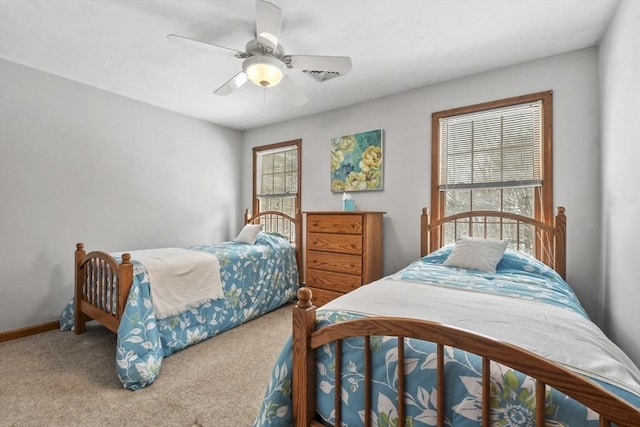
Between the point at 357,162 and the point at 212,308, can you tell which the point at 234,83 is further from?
the point at 212,308

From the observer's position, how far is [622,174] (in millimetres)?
1716

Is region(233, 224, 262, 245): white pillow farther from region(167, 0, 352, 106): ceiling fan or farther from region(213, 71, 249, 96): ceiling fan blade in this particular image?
region(167, 0, 352, 106): ceiling fan

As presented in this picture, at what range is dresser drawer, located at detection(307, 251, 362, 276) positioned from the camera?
2.95 meters

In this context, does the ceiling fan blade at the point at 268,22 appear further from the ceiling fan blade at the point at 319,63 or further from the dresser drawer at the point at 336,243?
the dresser drawer at the point at 336,243

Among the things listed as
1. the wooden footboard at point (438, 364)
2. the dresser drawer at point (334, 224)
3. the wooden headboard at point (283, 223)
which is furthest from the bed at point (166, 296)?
the wooden footboard at point (438, 364)

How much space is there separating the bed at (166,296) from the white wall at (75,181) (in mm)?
362

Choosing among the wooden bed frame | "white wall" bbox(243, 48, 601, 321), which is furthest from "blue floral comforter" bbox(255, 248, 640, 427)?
the wooden bed frame

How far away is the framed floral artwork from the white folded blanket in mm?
1739

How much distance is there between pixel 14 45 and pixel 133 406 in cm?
290

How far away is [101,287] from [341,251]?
2142 mm

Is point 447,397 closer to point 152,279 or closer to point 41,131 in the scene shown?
point 152,279

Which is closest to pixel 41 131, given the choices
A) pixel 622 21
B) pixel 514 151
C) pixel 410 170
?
pixel 410 170

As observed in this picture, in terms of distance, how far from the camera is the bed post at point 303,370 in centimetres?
111

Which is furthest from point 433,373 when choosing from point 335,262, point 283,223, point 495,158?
point 283,223
